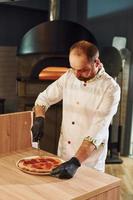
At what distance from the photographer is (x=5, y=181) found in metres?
1.34

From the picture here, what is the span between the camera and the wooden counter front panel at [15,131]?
1.68 metres

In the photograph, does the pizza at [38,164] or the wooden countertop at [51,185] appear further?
the pizza at [38,164]

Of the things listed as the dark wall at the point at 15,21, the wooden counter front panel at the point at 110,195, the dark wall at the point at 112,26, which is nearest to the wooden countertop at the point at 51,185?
the wooden counter front panel at the point at 110,195

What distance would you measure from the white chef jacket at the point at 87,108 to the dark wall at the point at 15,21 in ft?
8.62

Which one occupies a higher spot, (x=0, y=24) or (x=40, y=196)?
(x=0, y=24)

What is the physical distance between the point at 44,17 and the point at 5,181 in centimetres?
360

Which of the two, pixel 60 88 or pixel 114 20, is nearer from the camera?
pixel 60 88

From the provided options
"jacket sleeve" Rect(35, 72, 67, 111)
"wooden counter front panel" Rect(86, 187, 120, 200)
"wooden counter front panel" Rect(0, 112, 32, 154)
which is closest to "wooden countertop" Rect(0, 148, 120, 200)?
"wooden counter front panel" Rect(86, 187, 120, 200)

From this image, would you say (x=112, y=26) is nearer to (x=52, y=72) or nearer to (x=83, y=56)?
(x=52, y=72)

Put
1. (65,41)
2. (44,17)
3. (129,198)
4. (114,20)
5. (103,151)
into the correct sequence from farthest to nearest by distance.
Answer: (44,17) < (114,20) < (65,41) < (129,198) < (103,151)

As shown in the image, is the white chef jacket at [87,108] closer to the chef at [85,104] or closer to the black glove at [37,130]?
the chef at [85,104]

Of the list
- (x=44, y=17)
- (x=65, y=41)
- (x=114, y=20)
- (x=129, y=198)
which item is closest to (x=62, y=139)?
(x=129, y=198)

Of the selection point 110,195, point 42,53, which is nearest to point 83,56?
point 110,195

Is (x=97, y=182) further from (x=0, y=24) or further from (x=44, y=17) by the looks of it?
(x=44, y=17)
